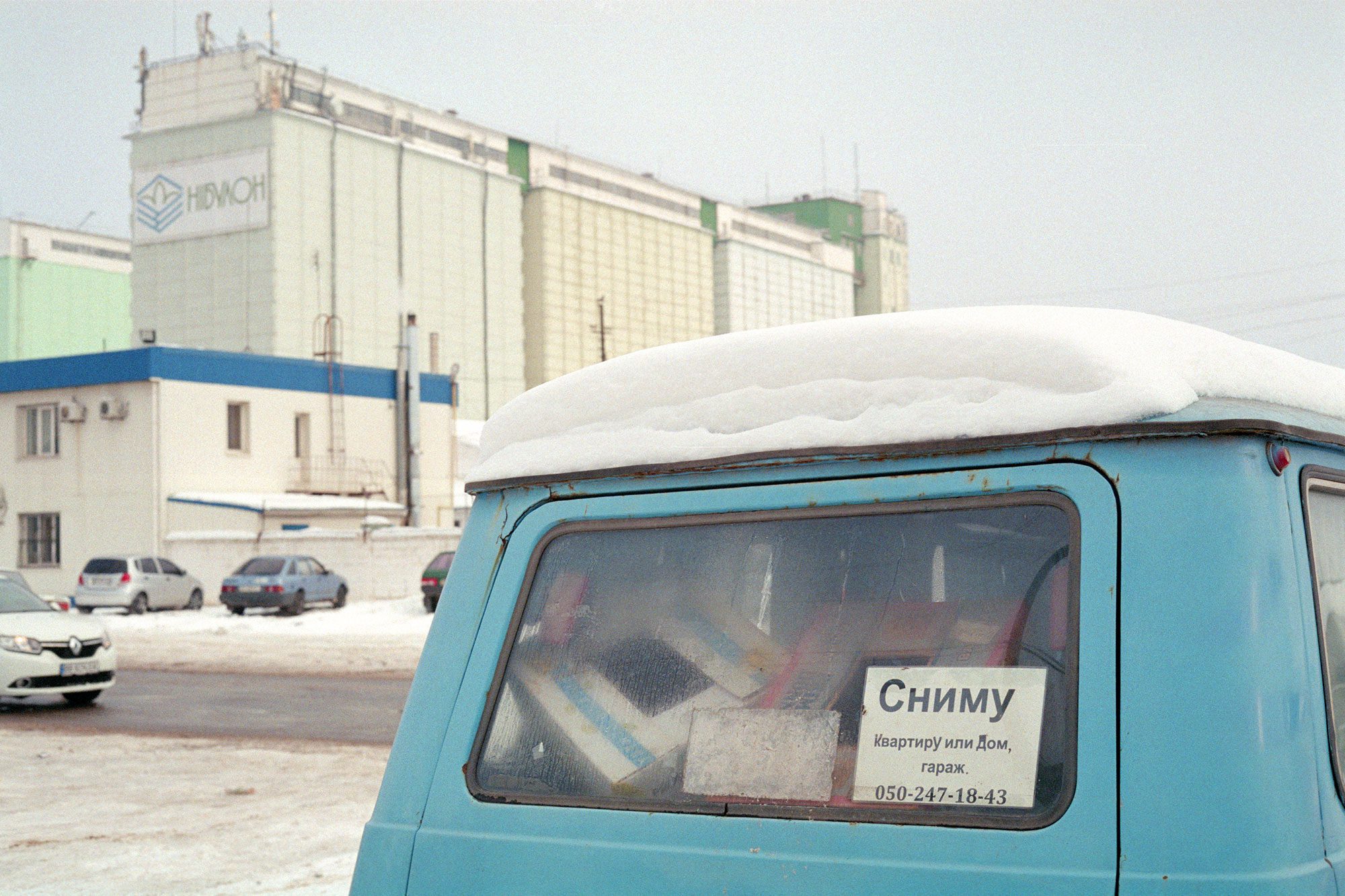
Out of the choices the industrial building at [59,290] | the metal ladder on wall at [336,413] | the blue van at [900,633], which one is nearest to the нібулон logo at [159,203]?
the metal ladder on wall at [336,413]

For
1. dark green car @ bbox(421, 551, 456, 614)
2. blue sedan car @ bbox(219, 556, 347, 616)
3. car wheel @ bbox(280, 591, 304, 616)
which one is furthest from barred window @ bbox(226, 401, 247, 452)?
dark green car @ bbox(421, 551, 456, 614)

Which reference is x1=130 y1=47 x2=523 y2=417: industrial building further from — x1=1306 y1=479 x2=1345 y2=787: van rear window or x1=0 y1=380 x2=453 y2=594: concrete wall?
x1=1306 y1=479 x2=1345 y2=787: van rear window

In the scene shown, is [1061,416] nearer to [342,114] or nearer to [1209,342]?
[1209,342]

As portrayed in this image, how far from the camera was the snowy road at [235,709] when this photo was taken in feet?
45.6

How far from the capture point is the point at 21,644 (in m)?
15.5

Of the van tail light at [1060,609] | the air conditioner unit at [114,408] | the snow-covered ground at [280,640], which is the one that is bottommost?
the snow-covered ground at [280,640]

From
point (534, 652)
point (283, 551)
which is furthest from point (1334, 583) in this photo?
point (283, 551)

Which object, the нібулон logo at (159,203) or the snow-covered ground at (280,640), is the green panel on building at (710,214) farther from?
the snow-covered ground at (280,640)

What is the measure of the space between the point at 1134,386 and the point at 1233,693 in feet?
1.33

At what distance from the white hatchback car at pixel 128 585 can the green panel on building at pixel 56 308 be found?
57.2 m

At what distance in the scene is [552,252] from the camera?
3182 inches

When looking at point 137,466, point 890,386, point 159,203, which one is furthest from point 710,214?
point 890,386

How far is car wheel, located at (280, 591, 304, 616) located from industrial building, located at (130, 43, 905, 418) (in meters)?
17.7

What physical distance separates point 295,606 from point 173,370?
13.2m
